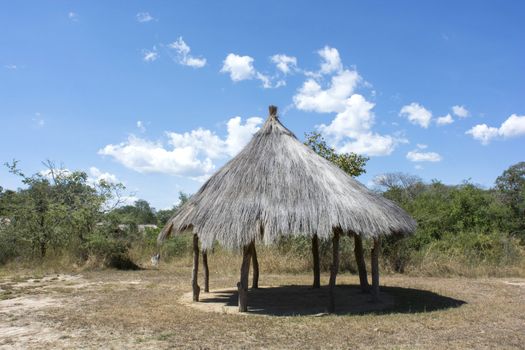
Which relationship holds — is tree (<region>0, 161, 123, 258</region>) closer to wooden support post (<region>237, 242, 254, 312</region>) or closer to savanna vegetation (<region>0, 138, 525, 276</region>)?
savanna vegetation (<region>0, 138, 525, 276</region>)

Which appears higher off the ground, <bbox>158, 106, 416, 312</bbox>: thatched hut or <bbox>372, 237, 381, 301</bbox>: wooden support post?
<bbox>158, 106, 416, 312</bbox>: thatched hut

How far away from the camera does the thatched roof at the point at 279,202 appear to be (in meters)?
8.46

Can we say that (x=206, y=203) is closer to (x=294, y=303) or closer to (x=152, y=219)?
(x=294, y=303)

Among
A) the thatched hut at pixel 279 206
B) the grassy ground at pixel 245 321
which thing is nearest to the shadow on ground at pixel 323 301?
the grassy ground at pixel 245 321

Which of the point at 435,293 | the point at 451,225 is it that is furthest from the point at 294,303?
the point at 451,225

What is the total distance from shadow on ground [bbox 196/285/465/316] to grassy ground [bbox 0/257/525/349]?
0.05 meters

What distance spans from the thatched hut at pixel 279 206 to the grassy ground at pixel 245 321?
3.26 feet

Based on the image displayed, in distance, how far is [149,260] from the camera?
63.0 feet

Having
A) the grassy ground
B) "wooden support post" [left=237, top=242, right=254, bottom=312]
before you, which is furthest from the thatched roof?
the grassy ground

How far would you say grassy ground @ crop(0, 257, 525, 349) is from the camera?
669cm

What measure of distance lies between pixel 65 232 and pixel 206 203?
10.3 meters

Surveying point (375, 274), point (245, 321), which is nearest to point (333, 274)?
point (375, 274)

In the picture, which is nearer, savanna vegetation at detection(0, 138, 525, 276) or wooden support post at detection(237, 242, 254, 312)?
wooden support post at detection(237, 242, 254, 312)

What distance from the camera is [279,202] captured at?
8.77 meters
